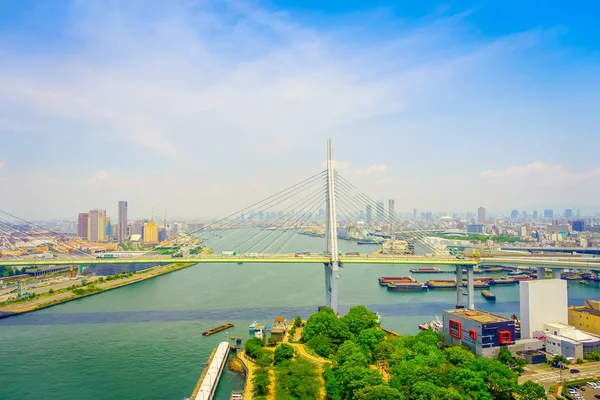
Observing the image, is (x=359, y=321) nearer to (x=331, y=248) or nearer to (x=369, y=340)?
(x=369, y=340)

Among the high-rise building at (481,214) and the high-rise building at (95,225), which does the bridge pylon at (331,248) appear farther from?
the high-rise building at (481,214)

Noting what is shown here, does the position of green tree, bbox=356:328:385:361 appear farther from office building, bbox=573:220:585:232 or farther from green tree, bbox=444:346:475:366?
office building, bbox=573:220:585:232

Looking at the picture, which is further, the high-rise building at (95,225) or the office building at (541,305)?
the high-rise building at (95,225)

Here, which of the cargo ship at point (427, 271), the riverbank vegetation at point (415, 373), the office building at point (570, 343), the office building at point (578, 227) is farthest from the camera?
the office building at point (578, 227)

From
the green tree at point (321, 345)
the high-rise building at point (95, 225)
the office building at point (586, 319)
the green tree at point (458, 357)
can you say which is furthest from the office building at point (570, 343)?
the high-rise building at point (95, 225)

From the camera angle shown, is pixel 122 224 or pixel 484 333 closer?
pixel 484 333

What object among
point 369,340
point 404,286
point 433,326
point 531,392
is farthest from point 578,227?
point 531,392

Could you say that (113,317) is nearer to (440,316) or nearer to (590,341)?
(440,316)
